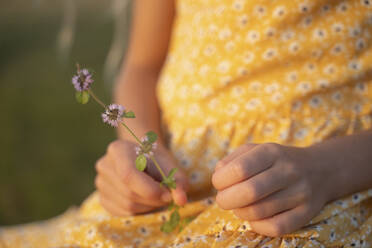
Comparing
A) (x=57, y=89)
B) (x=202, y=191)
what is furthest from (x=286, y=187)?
(x=57, y=89)

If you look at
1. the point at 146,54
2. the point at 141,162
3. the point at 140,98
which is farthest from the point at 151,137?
the point at 146,54

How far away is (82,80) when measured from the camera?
0.60 m

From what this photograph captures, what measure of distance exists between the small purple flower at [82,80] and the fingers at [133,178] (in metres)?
0.23

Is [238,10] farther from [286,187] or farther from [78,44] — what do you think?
[78,44]

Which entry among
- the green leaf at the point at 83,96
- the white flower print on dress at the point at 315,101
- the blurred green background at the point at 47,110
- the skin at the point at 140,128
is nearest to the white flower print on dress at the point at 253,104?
the white flower print on dress at the point at 315,101

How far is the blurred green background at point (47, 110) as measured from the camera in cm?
215

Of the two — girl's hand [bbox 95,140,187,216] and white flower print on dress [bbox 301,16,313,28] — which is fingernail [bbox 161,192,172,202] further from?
white flower print on dress [bbox 301,16,313,28]

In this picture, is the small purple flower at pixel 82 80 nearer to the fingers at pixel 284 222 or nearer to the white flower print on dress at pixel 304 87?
the fingers at pixel 284 222

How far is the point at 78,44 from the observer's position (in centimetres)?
306

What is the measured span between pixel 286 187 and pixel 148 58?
0.69 meters

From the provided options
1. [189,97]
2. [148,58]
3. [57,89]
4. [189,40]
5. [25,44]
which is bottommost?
[189,97]

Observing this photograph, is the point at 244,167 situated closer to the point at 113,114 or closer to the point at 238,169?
the point at 238,169

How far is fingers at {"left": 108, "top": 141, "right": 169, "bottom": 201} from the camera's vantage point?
0.75 m

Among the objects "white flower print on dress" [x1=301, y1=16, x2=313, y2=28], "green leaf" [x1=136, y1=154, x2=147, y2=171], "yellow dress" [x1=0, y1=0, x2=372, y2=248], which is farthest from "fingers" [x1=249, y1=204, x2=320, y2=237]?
"white flower print on dress" [x1=301, y1=16, x2=313, y2=28]
